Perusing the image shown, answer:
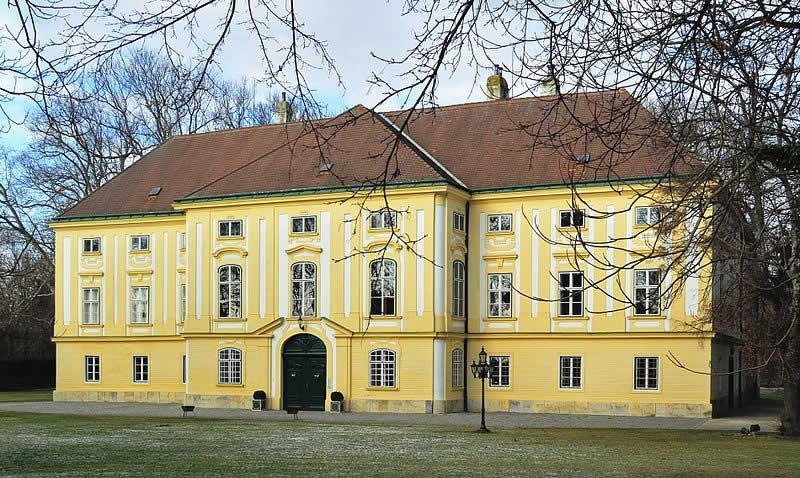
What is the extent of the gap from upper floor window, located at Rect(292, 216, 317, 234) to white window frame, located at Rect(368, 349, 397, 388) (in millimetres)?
4894

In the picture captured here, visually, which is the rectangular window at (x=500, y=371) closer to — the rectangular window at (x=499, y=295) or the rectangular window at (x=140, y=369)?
the rectangular window at (x=499, y=295)

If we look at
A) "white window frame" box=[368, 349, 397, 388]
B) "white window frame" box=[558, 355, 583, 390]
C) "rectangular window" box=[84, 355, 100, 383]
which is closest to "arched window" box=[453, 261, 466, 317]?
"white window frame" box=[368, 349, 397, 388]

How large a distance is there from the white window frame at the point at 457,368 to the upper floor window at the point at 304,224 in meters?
6.59

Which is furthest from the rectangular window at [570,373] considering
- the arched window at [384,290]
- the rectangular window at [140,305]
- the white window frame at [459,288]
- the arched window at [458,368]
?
the rectangular window at [140,305]

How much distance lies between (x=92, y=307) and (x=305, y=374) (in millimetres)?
11613

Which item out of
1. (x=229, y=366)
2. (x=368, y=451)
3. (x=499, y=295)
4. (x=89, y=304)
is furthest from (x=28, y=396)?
(x=368, y=451)

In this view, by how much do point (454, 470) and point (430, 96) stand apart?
11.4m

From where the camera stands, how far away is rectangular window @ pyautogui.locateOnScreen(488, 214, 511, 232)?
126 ft

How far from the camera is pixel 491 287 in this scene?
38.4 meters

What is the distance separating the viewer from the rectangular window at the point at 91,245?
44938mm

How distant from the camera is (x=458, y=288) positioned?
38.1 m

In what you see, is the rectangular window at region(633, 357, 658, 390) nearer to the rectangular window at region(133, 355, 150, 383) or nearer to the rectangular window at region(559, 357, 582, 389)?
the rectangular window at region(559, 357, 582, 389)

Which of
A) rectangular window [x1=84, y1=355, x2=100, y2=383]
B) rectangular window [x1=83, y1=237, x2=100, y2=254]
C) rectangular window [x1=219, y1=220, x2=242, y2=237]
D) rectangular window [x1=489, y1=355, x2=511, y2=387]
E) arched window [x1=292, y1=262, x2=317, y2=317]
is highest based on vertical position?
rectangular window [x1=219, y1=220, x2=242, y2=237]

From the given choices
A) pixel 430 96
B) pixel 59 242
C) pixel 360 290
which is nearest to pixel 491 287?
pixel 360 290
